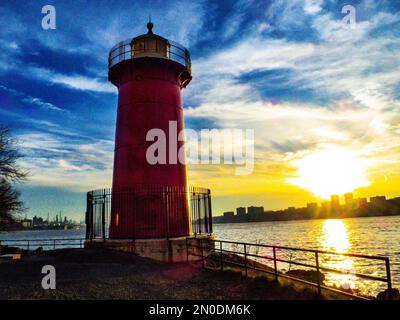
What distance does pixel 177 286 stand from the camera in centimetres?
902

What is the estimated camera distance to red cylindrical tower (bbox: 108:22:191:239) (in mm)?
13461

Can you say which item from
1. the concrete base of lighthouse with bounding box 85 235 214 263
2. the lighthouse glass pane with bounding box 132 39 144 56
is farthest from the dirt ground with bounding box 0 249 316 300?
the lighthouse glass pane with bounding box 132 39 144 56

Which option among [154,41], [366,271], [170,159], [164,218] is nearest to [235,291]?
[164,218]

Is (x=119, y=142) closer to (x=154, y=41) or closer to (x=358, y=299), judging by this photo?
(x=154, y=41)

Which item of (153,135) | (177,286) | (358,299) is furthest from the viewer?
(153,135)

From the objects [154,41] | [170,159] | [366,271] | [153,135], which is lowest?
[366,271]

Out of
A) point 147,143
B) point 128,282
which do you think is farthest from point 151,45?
point 128,282

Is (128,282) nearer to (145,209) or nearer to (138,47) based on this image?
(145,209)

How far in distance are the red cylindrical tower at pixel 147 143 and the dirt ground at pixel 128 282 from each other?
1670 mm

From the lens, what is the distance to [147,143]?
13992mm

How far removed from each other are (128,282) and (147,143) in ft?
20.0

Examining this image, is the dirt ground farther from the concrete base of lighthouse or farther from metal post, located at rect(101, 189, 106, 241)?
metal post, located at rect(101, 189, 106, 241)

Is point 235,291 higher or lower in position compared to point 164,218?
lower
